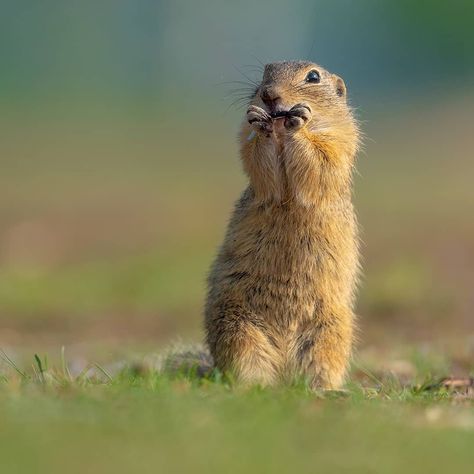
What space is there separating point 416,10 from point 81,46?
550 inches

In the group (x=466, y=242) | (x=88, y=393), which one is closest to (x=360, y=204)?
(x=466, y=242)

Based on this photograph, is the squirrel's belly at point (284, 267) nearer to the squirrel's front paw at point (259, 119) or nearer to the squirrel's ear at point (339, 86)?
the squirrel's front paw at point (259, 119)

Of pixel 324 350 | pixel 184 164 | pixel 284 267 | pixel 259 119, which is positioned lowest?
pixel 184 164

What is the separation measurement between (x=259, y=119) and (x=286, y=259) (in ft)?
2.63

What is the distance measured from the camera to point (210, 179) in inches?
1123

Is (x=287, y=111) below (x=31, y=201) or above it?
above

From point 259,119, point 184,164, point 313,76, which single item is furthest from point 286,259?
point 184,164

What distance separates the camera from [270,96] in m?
6.87

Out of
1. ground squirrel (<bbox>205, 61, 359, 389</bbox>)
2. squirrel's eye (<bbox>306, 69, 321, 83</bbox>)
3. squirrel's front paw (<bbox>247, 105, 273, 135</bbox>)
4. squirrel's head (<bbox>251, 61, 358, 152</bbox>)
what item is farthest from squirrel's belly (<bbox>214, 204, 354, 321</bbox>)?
squirrel's eye (<bbox>306, 69, 321, 83</bbox>)

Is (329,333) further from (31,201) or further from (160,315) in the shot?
(31,201)

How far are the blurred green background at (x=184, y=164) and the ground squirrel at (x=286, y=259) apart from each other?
0.45 m

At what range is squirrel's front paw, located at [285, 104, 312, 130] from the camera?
6797mm

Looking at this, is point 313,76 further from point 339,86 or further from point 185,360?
point 185,360

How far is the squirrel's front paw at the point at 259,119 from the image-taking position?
6660 millimetres
